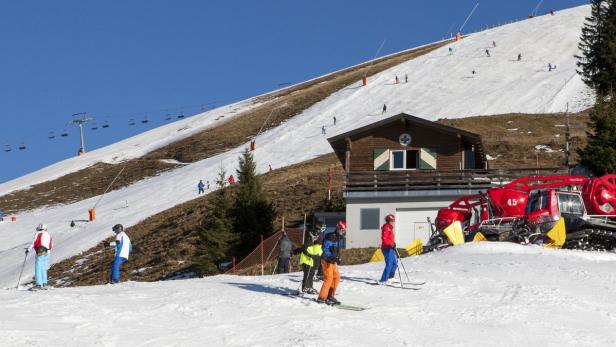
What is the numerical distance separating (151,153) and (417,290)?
79.8 meters

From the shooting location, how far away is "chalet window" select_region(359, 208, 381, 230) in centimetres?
3884

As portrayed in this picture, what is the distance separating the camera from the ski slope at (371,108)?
2559 inches

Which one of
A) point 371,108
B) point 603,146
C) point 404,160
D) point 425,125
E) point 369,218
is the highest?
point 371,108

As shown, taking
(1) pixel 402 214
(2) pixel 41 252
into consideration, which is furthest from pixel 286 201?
(2) pixel 41 252

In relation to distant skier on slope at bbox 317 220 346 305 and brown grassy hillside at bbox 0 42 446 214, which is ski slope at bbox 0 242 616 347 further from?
brown grassy hillside at bbox 0 42 446 214

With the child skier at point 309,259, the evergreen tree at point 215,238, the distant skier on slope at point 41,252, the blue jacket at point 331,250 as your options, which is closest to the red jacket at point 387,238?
the child skier at point 309,259

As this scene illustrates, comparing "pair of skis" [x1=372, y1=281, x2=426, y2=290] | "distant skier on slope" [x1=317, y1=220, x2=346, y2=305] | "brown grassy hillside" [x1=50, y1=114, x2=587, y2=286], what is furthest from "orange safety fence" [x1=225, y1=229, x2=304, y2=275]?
"distant skier on slope" [x1=317, y1=220, x2=346, y2=305]

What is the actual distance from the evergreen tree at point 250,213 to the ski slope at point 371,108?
13.1 metres

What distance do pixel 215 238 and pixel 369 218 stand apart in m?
5.99

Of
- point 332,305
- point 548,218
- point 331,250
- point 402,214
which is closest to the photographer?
point 332,305

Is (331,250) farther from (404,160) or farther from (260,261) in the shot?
(404,160)

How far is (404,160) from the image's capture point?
1676 inches

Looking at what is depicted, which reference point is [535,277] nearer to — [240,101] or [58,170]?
[58,170]

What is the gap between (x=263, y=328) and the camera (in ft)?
53.7
